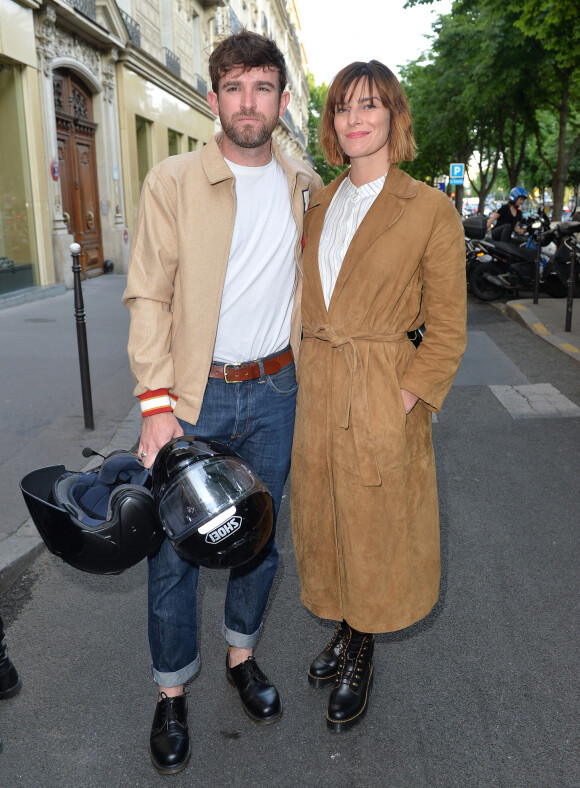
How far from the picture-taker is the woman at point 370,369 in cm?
228

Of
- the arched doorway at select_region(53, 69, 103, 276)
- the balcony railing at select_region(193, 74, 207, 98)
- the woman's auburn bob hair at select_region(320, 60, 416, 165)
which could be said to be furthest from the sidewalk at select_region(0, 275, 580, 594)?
the balcony railing at select_region(193, 74, 207, 98)

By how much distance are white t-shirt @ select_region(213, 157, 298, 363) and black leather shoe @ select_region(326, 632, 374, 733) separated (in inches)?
43.4

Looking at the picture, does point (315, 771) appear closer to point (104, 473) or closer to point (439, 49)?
point (104, 473)

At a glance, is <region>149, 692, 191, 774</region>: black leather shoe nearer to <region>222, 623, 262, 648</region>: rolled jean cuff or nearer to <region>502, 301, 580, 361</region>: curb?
<region>222, 623, 262, 648</region>: rolled jean cuff

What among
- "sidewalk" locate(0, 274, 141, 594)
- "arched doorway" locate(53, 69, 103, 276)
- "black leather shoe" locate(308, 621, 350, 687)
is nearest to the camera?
"black leather shoe" locate(308, 621, 350, 687)

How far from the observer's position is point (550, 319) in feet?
35.1

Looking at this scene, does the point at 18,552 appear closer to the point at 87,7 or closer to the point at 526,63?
the point at 87,7

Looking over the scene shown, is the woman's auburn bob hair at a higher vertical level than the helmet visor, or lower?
higher

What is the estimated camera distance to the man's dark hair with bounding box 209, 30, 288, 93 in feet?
7.30

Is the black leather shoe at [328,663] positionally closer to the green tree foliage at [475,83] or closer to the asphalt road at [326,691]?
the asphalt road at [326,691]

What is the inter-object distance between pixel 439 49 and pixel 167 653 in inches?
980

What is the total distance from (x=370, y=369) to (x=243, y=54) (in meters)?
1.03

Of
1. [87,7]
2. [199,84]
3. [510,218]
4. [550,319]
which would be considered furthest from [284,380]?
[199,84]

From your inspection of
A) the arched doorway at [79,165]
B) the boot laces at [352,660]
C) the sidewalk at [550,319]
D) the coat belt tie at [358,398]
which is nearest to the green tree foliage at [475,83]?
the sidewalk at [550,319]
